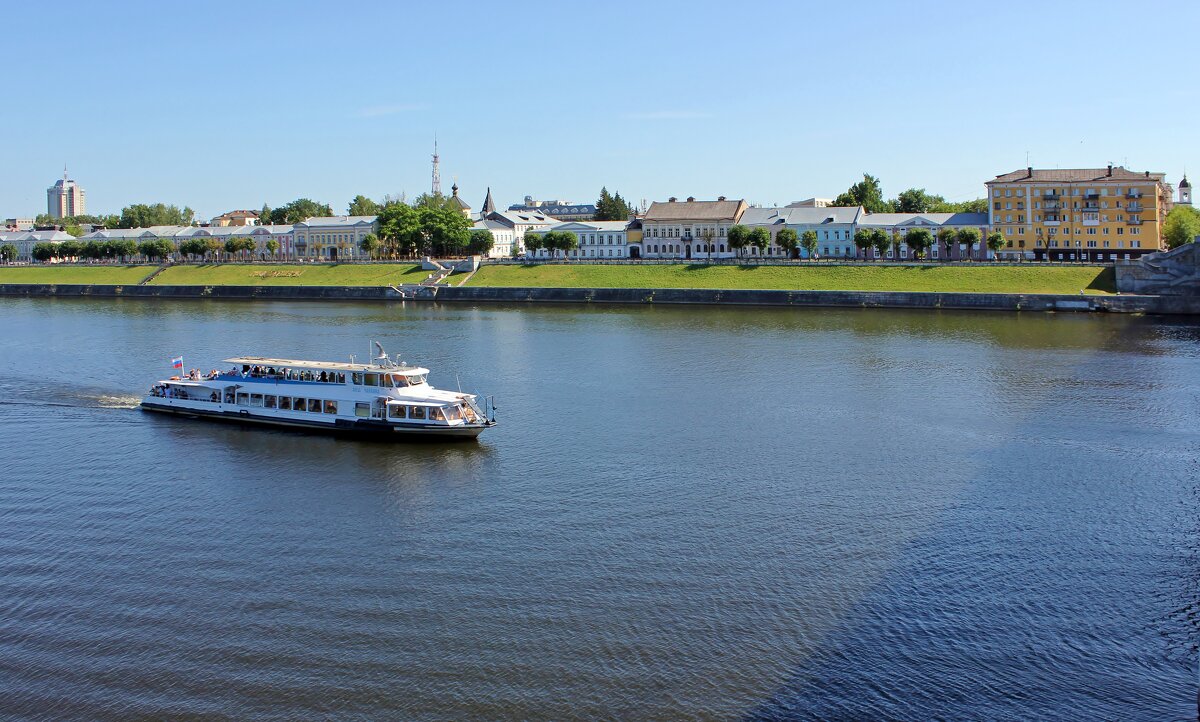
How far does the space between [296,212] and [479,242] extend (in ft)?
249

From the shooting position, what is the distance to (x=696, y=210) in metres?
119

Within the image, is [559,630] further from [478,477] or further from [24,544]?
[24,544]

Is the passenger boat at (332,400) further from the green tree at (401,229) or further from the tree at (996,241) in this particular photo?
the green tree at (401,229)

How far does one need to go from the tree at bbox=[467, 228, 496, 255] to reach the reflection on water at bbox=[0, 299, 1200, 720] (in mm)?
73379

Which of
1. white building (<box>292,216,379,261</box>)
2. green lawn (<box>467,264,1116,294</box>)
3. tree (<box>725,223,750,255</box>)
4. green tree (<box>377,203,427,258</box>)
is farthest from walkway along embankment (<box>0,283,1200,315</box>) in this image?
white building (<box>292,216,379,261</box>)

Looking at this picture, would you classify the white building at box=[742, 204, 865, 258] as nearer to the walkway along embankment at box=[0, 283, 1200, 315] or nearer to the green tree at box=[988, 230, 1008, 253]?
the green tree at box=[988, 230, 1008, 253]

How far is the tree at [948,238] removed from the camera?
3862 inches

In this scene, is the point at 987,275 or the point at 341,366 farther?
the point at 987,275

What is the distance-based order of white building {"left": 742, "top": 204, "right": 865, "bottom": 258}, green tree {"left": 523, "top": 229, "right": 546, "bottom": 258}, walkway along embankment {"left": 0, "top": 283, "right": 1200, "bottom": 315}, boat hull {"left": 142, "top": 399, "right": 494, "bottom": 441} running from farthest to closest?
green tree {"left": 523, "top": 229, "right": 546, "bottom": 258} → white building {"left": 742, "top": 204, "right": 865, "bottom": 258} → walkway along embankment {"left": 0, "top": 283, "right": 1200, "bottom": 315} → boat hull {"left": 142, "top": 399, "right": 494, "bottom": 441}

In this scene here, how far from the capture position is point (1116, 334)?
59.7 m

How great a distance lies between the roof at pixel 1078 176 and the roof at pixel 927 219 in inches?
151

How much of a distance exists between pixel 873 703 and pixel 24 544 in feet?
64.0

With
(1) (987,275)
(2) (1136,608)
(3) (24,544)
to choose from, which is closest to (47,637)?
(3) (24,544)

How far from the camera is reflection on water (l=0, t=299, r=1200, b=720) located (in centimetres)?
1773
